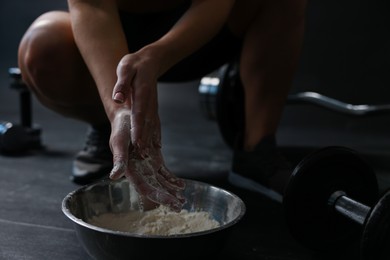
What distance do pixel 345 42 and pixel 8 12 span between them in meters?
1.48

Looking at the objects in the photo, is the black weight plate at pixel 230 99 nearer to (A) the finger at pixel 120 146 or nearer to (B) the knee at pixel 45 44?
(B) the knee at pixel 45 44

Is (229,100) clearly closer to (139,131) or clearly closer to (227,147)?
(227,147)

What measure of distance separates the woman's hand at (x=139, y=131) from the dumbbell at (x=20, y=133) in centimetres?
90

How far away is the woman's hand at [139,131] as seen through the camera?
0.61 metres

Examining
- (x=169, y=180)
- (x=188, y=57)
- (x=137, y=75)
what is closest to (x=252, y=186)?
(x=188, y=57)

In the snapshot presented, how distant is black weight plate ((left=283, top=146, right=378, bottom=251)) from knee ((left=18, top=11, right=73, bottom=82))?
56 centimetres

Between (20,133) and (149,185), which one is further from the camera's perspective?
(20,133)

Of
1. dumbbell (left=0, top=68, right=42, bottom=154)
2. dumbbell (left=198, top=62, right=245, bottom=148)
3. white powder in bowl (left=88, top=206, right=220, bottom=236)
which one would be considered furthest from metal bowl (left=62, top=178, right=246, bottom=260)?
dumbbell (left=0, top=68, right=42, bottom=154)

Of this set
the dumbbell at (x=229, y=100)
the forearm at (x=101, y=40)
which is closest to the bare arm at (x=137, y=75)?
the forearm at (x=101, y=40)

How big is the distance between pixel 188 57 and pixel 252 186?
12.9 inches

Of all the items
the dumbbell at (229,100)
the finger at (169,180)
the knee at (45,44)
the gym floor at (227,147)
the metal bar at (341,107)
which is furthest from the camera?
the metal bar at (341,107)

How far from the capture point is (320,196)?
74cm

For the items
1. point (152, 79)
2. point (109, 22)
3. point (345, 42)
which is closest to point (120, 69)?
point (152, 79)

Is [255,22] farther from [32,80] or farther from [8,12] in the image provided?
[8,12]
